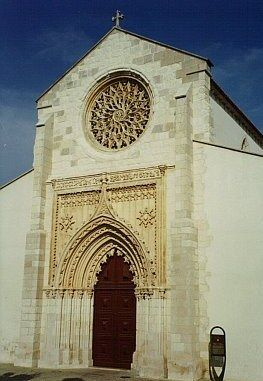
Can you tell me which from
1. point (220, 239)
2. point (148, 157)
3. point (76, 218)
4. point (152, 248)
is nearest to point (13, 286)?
point (76, 218)

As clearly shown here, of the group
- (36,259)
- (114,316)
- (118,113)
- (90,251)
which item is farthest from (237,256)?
(36,259)

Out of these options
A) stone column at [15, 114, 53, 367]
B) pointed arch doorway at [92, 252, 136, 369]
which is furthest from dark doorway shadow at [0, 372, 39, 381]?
pointed arch doorway at [92, 252, 136, 369]

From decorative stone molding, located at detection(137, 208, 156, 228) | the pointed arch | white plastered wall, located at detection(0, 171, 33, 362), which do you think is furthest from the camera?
white plastered wall, located at detection(0, 171, 33, 362)

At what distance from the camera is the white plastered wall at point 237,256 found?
1114 centimetres

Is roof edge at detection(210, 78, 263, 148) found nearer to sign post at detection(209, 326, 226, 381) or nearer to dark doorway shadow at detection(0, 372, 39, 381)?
sign post at detection(209, 326, 226, 381)

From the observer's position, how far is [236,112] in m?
15.7

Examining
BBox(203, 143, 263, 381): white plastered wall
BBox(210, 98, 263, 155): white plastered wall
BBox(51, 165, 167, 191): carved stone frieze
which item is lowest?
BBox(203, 143, 263, 381): white plastered wall

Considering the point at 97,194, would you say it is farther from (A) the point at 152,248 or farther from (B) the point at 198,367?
(B) the point at 198,367

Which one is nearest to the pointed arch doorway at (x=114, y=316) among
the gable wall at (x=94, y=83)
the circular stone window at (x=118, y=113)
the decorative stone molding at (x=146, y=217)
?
the decorative stone molding at (x=146, y=217)

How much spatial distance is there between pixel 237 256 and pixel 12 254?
286 inches

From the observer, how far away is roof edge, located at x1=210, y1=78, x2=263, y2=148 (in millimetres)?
13914

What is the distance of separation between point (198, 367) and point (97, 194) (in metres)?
5.59

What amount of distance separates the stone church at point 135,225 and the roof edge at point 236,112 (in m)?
0.06

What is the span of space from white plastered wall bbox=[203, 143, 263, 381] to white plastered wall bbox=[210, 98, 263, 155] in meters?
1.54
